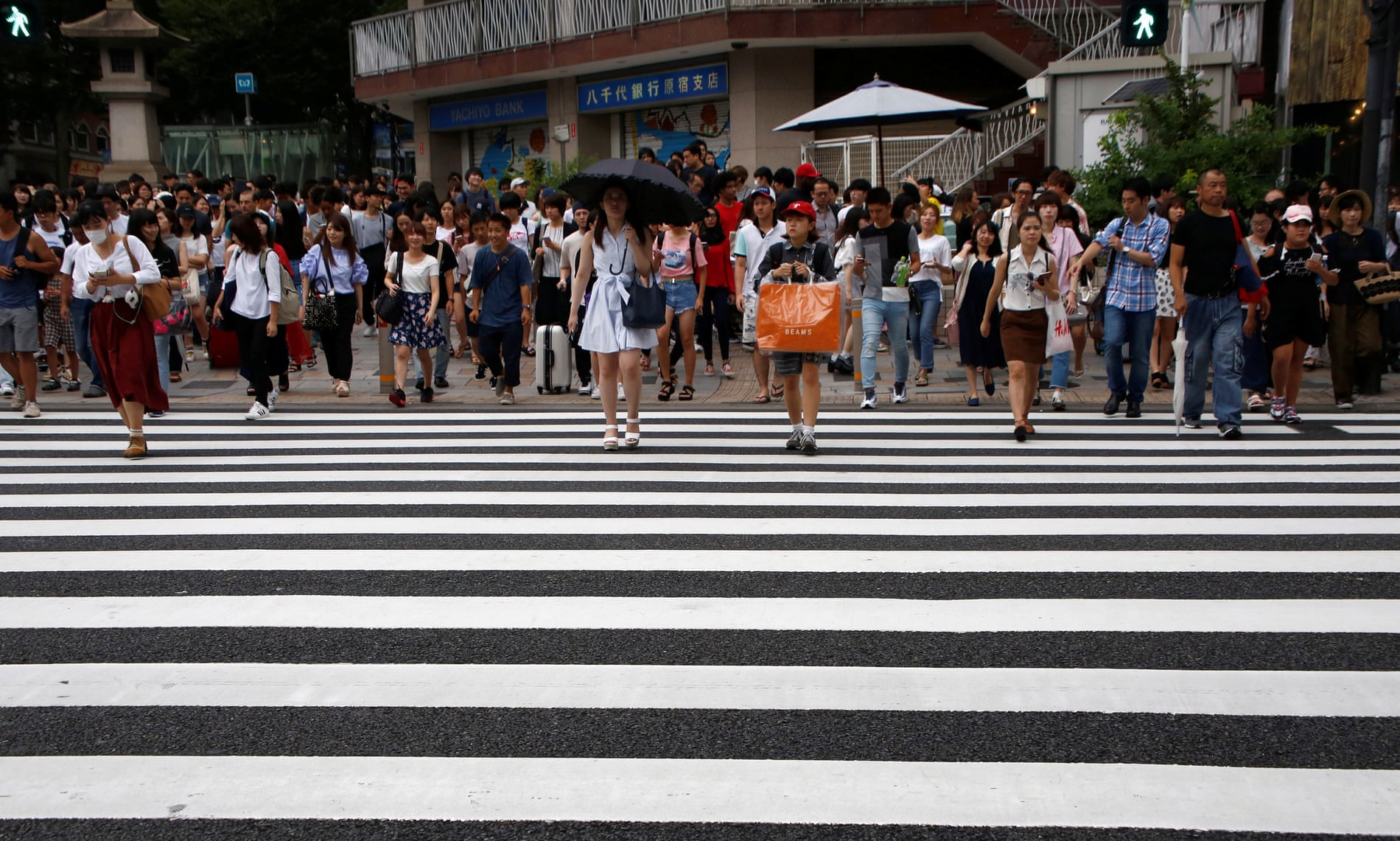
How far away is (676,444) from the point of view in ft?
32.4

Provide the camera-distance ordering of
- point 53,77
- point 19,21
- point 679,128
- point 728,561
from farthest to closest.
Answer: point 53,77
point 679,128
point 19,21
point 728,561

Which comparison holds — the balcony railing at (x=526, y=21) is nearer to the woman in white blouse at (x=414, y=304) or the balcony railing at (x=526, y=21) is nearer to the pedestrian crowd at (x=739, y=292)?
the pedestrian crowd at (x=739, y=292)

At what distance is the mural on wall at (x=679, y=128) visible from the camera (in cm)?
2781

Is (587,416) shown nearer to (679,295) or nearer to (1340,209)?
(679,295)

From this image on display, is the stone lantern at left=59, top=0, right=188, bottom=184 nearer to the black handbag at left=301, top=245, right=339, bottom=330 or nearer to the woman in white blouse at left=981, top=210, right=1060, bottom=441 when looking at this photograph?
the black handbag at left=301, top=245, right=339, bottom=330

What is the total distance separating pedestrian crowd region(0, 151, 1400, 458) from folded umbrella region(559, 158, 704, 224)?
6 centimetres

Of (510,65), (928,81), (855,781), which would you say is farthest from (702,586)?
(510,65)

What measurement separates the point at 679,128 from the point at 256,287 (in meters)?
18.3

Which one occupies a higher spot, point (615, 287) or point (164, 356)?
point (615, 287)

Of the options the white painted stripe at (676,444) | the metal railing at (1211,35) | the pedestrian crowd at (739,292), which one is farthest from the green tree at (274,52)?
the white painted stripe at (676,444)

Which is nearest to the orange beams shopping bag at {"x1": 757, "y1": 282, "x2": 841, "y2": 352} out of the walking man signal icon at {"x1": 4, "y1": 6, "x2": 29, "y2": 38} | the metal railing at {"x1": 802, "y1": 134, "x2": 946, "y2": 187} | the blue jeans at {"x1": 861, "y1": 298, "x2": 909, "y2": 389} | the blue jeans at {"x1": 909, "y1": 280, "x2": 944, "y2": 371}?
the blue jeans at {"x1": 861, "y1": 298, "x2": 909, "y2": 389}

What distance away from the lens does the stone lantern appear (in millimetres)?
30578

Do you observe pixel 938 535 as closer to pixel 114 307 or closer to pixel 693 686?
pixel 693 686

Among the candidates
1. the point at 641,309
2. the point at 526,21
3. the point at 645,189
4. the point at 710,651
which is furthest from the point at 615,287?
the point at 526,21
